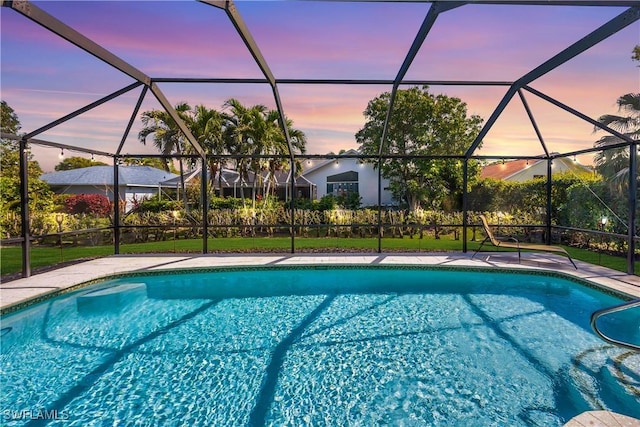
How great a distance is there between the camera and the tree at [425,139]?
16047mm

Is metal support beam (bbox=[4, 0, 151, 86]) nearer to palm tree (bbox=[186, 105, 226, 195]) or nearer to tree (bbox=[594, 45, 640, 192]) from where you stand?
palm tree (bbox=[186, 105, 226, 195])

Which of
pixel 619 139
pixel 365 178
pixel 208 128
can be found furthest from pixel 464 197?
pixel 365 178

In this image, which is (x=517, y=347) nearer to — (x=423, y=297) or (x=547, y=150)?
(x=423, y=297)

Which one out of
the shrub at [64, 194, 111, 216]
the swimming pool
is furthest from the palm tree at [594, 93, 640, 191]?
the shrub at [64, 194, 111, 216]

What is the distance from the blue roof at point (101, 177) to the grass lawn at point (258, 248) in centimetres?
1100

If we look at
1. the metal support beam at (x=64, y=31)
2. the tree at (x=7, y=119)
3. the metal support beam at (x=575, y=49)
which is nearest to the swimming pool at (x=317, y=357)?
the metal support beam at (x=575, y=49)

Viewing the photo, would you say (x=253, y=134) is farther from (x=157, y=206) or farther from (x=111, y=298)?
(x=111, y=298)

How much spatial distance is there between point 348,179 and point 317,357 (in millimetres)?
19246

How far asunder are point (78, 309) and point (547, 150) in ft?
35.8

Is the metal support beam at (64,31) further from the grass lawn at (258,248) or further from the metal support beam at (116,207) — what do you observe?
the grass lawn at (258,248)

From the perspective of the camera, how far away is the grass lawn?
332 inches

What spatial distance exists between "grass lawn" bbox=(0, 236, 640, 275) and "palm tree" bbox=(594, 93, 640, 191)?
238cm

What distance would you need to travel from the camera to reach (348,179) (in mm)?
22938

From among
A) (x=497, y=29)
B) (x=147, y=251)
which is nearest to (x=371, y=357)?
(x=497, y=29)
